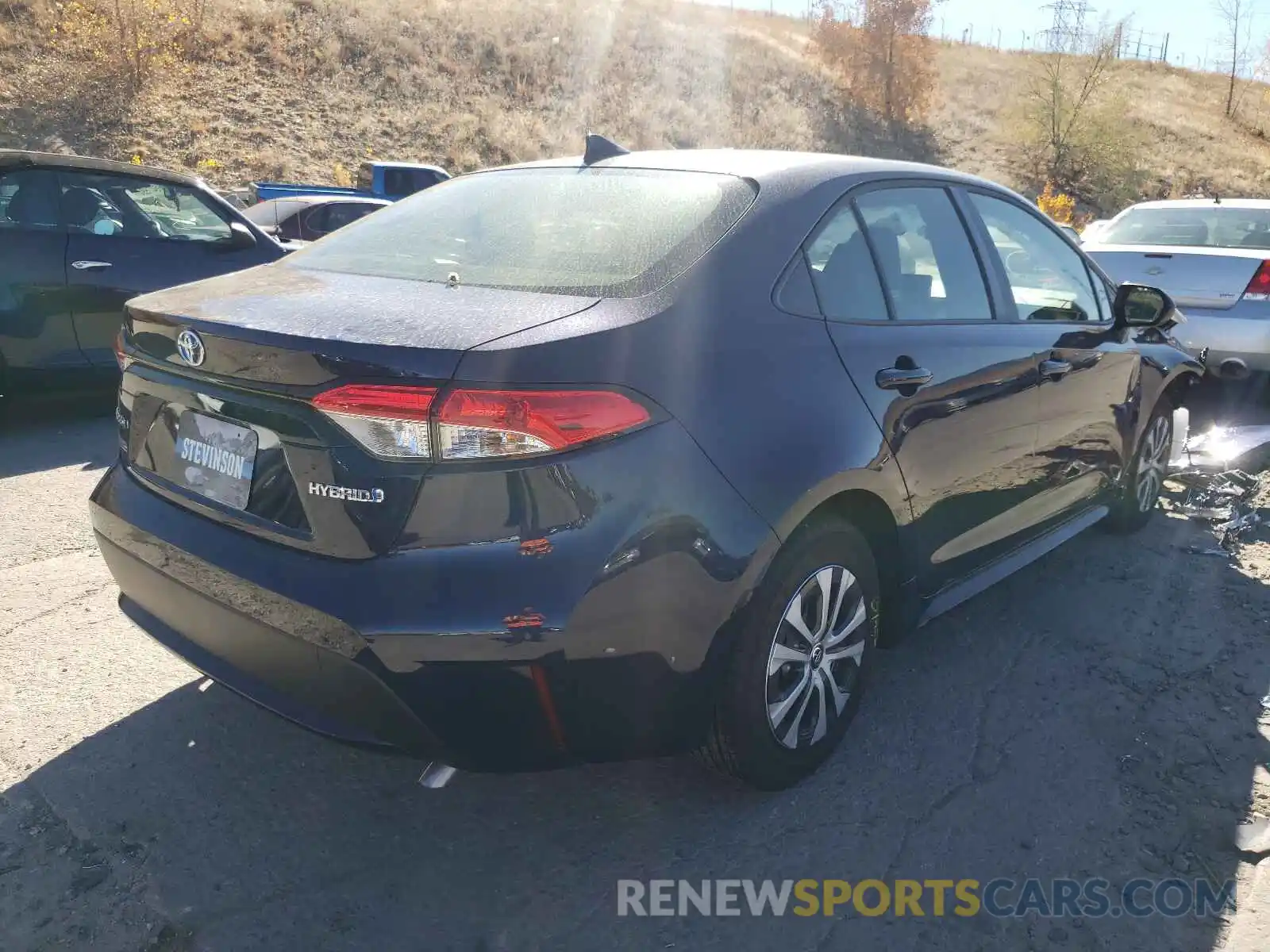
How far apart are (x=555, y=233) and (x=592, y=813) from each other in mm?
1604

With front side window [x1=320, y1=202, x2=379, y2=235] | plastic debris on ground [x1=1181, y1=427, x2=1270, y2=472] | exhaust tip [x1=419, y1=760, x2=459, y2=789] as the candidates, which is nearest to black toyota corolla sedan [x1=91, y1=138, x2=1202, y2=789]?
exhaust tip [x1=419, y1=760, x2=459, y2=789]

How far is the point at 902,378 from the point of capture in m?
2.87

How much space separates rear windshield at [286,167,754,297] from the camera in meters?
2.50

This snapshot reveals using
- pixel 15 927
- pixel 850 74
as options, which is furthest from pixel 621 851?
pixel 850 74

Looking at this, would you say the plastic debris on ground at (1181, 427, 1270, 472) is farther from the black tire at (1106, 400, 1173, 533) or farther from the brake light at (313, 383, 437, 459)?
the brake light at (313, 383, 437, 459)

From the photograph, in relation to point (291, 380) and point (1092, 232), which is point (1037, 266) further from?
point (1092, 232)

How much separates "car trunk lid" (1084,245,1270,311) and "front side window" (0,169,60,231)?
680 centimetres

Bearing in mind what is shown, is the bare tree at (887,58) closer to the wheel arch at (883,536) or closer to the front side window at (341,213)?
the front side window at (341,213)

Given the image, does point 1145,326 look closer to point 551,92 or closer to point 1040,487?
point 1040,487

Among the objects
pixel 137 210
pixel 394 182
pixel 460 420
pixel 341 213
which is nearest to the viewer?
pixel 460 420

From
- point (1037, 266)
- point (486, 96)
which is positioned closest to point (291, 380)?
point (1037, 266)

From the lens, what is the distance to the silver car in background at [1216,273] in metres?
6.90

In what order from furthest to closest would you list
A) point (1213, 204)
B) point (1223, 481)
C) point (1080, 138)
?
point (1080, 138) < point (1213, 204) < point (1223, 481)

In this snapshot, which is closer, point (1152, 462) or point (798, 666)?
point (798, 666)
